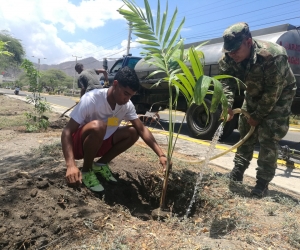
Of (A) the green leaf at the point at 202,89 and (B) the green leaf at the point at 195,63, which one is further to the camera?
(B) the green leaf at the point at 195,63

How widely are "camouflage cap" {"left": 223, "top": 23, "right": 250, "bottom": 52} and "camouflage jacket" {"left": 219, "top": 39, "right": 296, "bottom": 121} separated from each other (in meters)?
0.26

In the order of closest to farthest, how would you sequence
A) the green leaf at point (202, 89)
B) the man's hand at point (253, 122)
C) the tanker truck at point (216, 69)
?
the green leaf at point (202, 89)
the man's hand at point (253, 122)
the tanker truck at point (216, 69)

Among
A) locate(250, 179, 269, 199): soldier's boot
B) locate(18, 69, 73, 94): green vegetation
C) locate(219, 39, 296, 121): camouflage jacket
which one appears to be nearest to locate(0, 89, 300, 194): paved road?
locate(250, 179, 269, 199): soldier's boot

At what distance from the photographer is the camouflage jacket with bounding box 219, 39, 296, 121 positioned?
2.74 metres

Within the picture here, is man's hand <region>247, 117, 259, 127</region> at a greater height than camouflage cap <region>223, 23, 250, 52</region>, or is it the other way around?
camouflage cap <region>223, 23, 250, 52</region>

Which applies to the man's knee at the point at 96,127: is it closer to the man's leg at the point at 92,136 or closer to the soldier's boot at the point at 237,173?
the man's leg at the point at 92,136

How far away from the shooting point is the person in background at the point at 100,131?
243cm

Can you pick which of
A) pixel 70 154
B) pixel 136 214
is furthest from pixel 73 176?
pixel 136 214

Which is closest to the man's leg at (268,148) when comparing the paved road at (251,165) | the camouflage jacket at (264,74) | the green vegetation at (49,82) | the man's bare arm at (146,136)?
the camouflage jacket at (264,74)

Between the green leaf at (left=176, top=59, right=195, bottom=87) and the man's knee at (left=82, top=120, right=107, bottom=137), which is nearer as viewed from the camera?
the green leaf at (left=176, top=59, right=195, bottom=87)

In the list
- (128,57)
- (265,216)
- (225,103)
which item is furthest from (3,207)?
(128,57)

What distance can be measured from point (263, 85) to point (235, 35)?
628 mm

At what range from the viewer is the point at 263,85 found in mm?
2908

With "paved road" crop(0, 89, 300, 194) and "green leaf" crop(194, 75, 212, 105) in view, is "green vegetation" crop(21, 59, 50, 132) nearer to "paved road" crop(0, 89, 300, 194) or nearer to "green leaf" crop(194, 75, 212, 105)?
"paved road" crop(0, 89, 300, 194)
